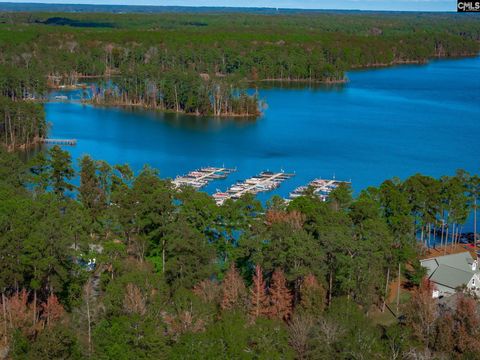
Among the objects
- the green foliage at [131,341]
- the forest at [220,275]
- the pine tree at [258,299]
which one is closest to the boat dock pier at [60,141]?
the forest at [220,275]

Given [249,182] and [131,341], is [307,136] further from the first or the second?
[131,341]

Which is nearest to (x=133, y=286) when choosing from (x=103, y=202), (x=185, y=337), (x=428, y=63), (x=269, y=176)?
(x=185, y=337)

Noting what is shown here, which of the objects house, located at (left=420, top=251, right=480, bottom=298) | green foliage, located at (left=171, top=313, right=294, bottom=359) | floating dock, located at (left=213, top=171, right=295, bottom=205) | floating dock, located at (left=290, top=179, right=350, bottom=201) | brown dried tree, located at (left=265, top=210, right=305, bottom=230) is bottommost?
house, located at (left=420, top=251, right=480, bottom=298)

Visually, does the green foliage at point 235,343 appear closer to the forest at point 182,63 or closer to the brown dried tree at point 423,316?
the brown dried tree at point 423,316

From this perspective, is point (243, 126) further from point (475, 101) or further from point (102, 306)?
point (102, 306)

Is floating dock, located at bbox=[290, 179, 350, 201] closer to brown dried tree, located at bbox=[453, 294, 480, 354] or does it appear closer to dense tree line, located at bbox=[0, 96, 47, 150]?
brown dried tree, located at bbox=[453, 294, 480, 354]

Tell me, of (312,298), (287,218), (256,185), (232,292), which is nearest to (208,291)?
(232,292)

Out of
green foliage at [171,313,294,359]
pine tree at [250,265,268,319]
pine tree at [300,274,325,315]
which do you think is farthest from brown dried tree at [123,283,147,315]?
pine tree at [300,274,325,315]
